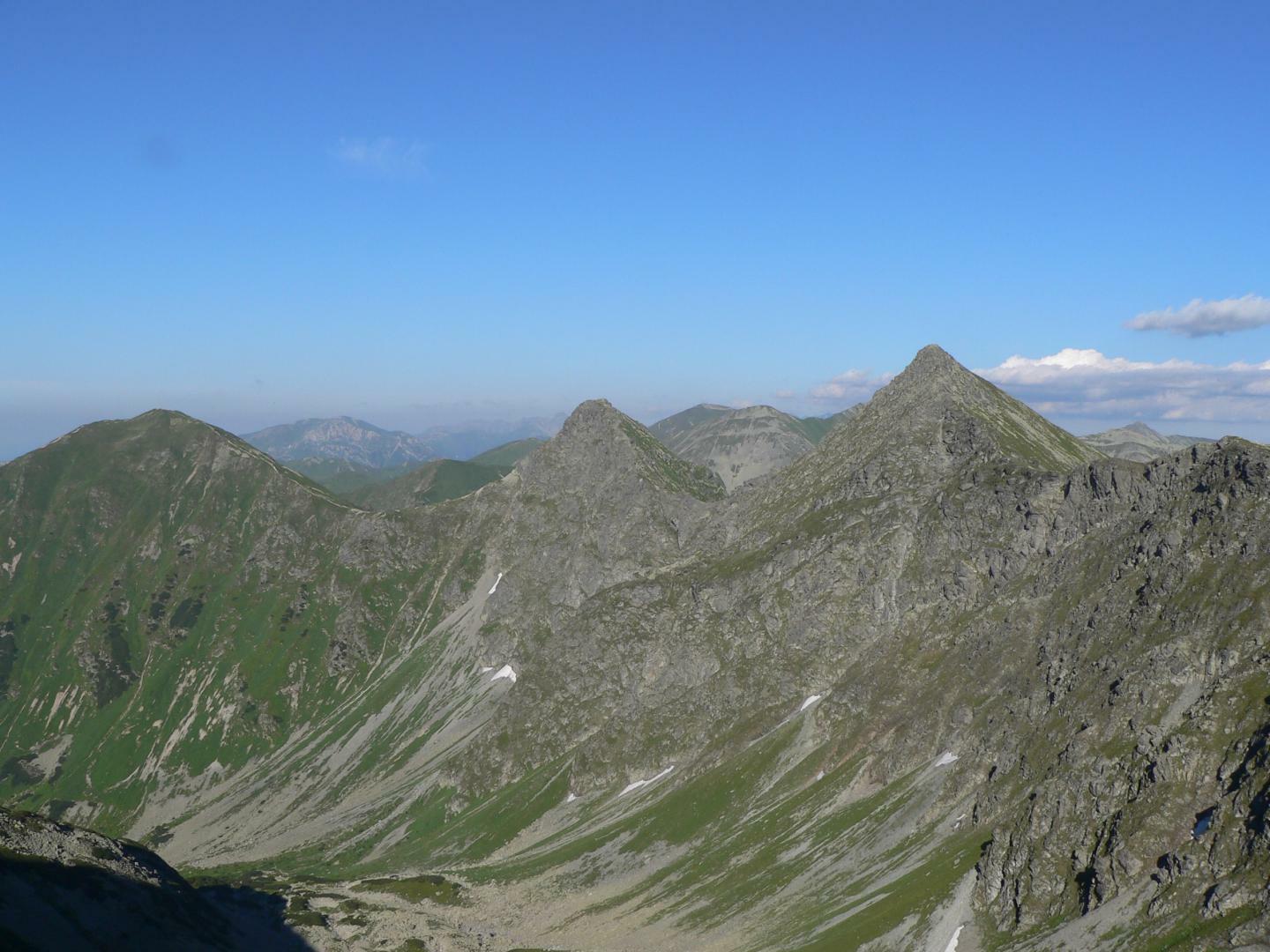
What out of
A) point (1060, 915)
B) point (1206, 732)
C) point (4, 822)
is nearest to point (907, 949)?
point (1060, 915)

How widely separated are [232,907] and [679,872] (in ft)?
275

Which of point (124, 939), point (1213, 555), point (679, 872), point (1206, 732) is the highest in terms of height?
point (1213, 555)

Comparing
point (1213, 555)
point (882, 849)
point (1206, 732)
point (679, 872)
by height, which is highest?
point (1213, 555)

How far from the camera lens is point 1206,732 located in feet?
391

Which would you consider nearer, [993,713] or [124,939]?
[124,939]

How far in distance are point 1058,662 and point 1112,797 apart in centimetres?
4204

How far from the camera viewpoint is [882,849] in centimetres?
14775

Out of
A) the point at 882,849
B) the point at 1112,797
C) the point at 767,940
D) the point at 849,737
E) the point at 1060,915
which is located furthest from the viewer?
the point at 849,737

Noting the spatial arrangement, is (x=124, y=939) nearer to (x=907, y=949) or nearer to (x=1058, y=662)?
(x=907, y=949)

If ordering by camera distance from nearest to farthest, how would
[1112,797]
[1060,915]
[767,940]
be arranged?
[1060,915]
[1112,797]
[767,940]

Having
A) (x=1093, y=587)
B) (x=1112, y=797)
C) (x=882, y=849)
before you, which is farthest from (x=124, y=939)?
(x=1093, y=587)

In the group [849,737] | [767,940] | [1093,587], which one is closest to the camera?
[767,940]

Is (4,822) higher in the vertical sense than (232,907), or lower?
higher

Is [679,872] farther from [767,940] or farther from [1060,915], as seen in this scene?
[1060,915]
